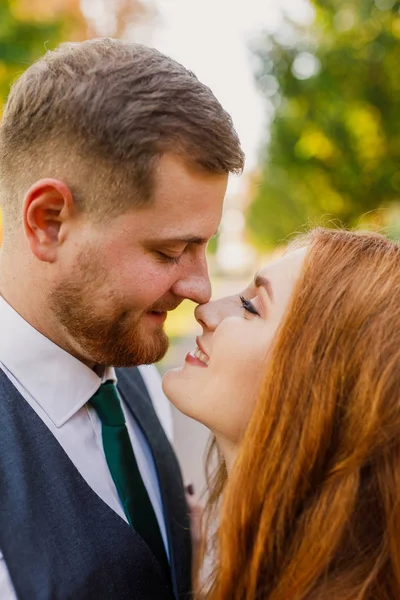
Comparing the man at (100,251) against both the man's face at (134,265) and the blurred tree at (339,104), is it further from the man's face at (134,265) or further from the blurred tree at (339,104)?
the blurred tree at (339,104)

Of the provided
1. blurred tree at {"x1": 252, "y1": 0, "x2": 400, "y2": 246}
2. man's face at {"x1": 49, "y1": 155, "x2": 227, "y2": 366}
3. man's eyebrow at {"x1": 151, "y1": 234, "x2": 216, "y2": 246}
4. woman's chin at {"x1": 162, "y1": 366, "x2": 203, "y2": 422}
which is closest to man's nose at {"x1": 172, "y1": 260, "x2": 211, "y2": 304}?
man's face at {"x1": 49, "y1": 155, "x2": 227, "y2": 366}

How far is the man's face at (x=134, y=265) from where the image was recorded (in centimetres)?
206

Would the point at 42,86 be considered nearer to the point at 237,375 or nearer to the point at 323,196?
the point at 237,375

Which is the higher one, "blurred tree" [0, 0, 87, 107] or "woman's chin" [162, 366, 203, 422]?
"blurred tree" [0, 0, 87, 107]

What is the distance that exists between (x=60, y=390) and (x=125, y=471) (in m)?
0.34

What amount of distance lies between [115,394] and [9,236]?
0.64 m

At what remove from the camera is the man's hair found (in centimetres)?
201

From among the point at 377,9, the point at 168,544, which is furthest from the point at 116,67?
the point at 377,9

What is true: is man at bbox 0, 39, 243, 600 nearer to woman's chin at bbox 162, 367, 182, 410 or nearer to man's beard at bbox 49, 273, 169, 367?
→ man's beard at bbox 49, 273, 169, 367

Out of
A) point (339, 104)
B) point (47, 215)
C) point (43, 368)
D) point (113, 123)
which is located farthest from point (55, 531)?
point (339, 104)

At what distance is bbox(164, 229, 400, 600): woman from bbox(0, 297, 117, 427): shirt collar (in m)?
0.41

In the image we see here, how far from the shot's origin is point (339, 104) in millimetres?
14117

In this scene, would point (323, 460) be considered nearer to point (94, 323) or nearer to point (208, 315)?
point (208, 315)

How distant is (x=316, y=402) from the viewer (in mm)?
1896
